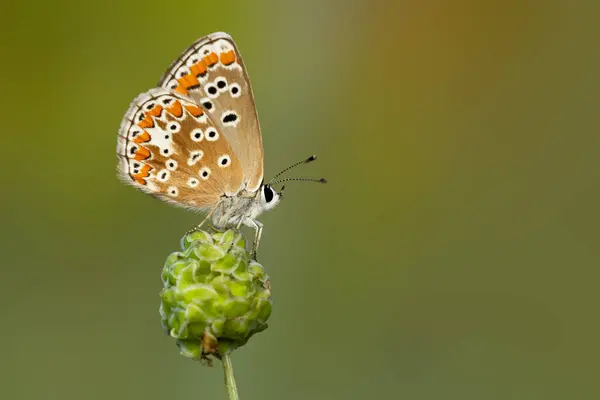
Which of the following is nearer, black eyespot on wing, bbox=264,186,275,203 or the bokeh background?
black eyespot on wing, bbox=264,186,275,203

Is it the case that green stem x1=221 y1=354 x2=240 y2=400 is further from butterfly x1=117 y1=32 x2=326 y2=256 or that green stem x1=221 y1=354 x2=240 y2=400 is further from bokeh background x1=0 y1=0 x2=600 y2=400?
bokeh background x1=0 y1=0 x2=600 y2=400

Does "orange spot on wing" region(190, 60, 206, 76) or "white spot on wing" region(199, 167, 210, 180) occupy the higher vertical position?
"orange spot on wing" region(190, 60, 206, 76)

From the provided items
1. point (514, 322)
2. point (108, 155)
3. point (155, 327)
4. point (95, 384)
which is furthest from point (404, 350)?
point (108, 155)

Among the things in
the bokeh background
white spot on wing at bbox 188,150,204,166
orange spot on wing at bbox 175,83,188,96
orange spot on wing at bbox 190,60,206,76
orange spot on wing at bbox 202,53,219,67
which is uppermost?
orange spot on wing at bbox 202,53,219,67

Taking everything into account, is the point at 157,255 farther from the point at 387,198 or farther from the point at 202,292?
the point at 202,292

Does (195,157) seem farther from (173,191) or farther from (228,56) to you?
(228,56)

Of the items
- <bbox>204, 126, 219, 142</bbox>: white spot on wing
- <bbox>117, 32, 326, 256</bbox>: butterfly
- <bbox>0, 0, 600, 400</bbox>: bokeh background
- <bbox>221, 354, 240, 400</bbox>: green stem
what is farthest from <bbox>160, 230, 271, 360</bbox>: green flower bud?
<bbox>0, 0, 600, 400</bbox>: bokeh background

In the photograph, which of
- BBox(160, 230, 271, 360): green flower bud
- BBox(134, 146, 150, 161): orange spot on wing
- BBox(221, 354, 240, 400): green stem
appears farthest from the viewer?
A: BBox(134, 146, 150, 161): orange spot on wing

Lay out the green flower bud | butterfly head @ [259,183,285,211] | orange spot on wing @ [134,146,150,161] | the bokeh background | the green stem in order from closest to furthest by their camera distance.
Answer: the green stem < the green flower bud < orange spot on wing @ [134,146,150,161] < butterfly head @ [259,183,285,211] < the bokeh background
